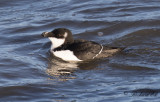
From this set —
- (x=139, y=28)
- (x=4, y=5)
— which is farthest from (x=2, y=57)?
(x=4, y=5)

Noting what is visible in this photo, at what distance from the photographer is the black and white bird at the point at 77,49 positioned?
32.9ft

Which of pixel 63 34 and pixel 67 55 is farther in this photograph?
pixel 63 34

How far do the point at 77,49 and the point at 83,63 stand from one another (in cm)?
40

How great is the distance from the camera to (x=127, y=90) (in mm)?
7703

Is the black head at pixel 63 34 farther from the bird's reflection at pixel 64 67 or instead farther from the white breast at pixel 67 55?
the bird's reflection at pixel 64 67

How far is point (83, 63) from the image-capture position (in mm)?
10094

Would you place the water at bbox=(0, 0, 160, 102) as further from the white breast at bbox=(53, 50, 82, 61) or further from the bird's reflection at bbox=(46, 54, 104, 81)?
the white breast at bbox=(53, 50, 82, 61)

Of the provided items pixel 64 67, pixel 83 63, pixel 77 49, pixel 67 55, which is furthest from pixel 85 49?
pixel 64 67

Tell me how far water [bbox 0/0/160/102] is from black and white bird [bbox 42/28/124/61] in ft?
0.53

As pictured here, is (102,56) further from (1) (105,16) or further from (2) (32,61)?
(1) (105,16)

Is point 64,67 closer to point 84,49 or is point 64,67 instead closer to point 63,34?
point 84,49

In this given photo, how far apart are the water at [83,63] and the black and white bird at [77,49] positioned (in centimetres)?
16

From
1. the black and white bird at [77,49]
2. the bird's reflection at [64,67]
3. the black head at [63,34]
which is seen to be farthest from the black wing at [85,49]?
the black head at [63,34]

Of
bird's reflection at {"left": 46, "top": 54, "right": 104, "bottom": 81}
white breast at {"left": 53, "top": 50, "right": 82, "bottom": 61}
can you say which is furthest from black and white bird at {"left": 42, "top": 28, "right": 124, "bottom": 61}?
bird's reflection at {"left": 46, "top": 54, "right": 104, "bottom": 81}
